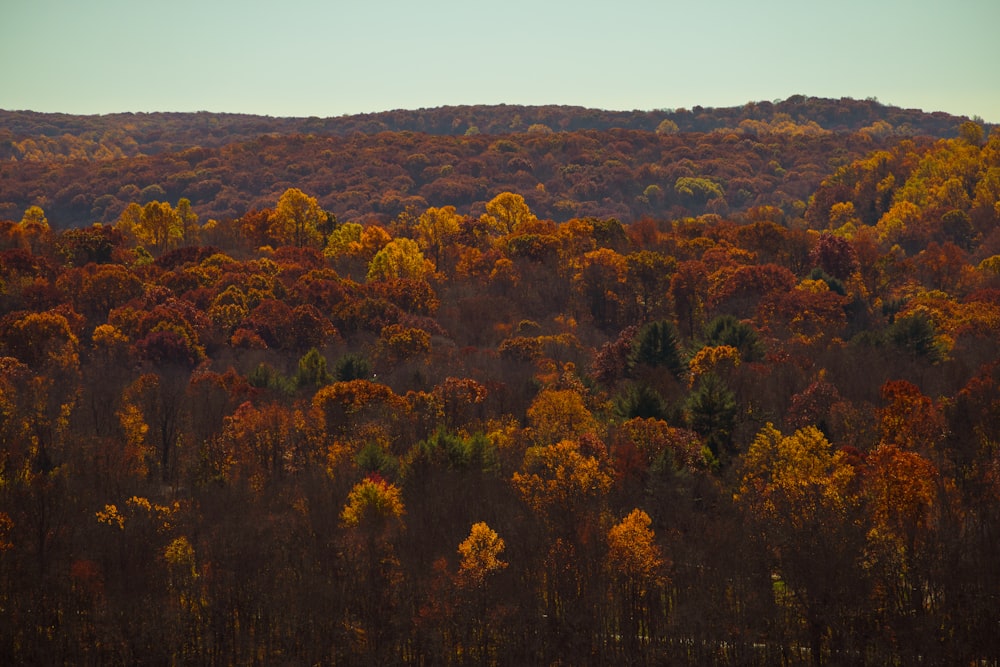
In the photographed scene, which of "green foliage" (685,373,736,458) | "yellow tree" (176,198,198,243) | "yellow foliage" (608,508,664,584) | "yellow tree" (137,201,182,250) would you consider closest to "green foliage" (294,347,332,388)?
"green foliage" (685,373,736,458)

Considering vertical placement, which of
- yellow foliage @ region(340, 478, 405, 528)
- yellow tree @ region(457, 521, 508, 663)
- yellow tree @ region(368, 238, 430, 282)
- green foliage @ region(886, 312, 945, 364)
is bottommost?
yellow tree @ region(457, 521, 508, 663)

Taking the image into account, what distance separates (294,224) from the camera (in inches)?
7210

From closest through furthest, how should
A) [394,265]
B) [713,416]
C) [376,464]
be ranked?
1. [376,464]
2. [713,416]
3. [394,265]

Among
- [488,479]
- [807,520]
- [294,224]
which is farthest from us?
[294,224]

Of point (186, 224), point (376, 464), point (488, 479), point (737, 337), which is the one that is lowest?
point (488, 479)

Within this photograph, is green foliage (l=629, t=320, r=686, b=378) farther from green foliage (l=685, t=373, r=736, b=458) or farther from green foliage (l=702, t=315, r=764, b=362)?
green foliage (l=685, t=373, r=736, b=458)

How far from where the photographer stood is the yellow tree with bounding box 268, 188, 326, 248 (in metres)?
182

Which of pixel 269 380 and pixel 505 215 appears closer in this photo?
pixel 269 380

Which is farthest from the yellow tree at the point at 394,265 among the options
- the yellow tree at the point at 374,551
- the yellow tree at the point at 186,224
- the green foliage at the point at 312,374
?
the yellow tree at the point at 374,551

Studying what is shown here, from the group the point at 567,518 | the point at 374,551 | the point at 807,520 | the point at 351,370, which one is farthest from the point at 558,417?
the point at 807,520

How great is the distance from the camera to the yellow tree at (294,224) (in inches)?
7180

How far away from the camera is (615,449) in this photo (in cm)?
7400

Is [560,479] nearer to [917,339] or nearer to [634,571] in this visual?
[634,571]

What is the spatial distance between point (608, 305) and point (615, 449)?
220 feet
